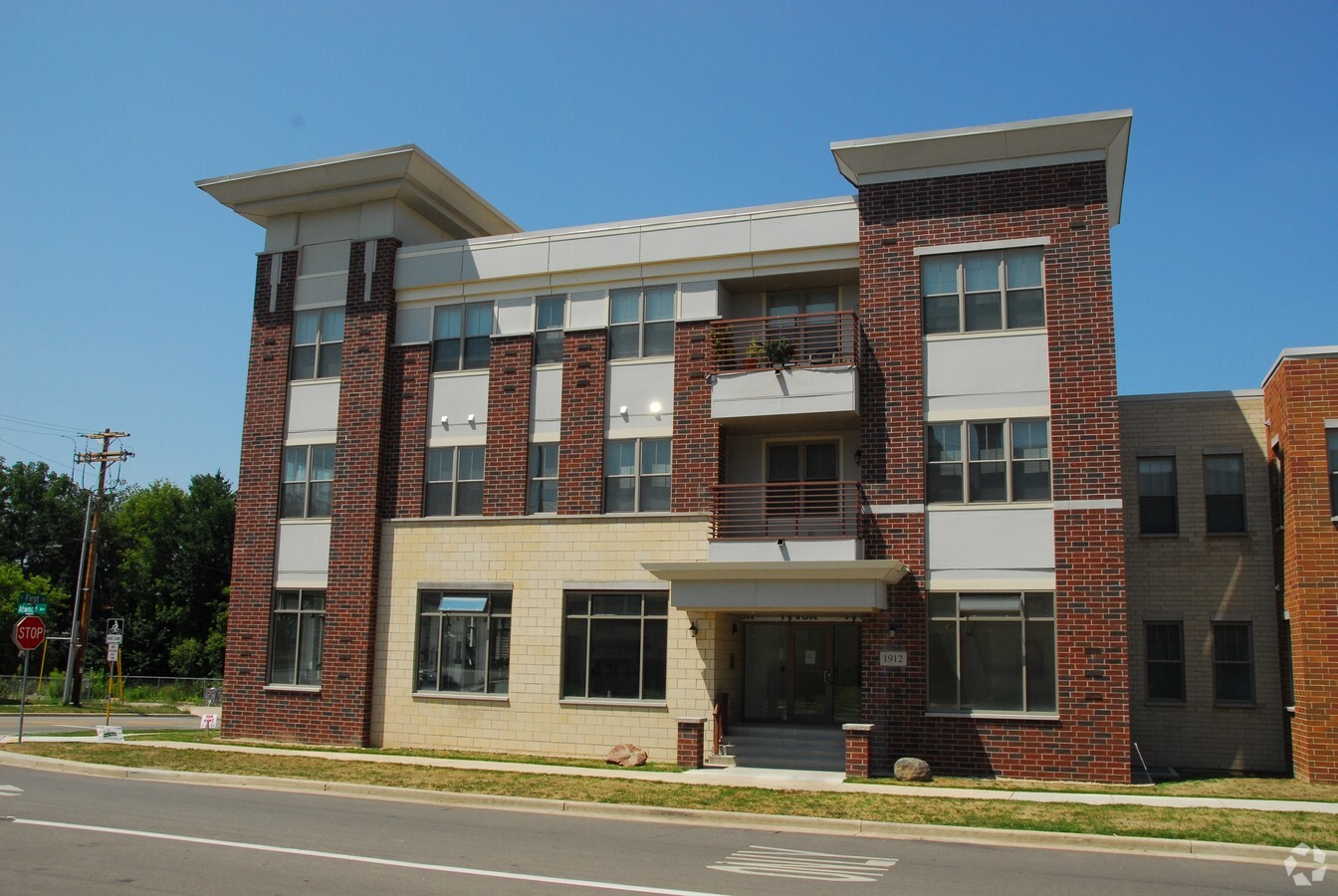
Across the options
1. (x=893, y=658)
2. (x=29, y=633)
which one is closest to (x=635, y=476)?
(x=893, y=658)

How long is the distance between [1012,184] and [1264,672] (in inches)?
412

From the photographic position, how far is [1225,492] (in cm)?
2220

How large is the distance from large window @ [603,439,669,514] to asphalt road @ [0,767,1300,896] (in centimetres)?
869

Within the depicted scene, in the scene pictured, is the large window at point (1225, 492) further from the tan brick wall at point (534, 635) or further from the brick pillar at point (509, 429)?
the brick pillar at point (509, 429)

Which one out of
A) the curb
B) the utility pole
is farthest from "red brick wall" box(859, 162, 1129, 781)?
the utility pole

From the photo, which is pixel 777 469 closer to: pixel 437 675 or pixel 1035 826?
pixel 437 675

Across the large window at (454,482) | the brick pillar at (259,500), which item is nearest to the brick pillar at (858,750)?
the large window at (454,482)

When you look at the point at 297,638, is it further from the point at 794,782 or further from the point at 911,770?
the point at 911,770

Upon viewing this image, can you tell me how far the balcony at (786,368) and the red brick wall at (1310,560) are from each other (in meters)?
7.76

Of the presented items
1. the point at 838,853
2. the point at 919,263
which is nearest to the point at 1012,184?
the point at 919,263

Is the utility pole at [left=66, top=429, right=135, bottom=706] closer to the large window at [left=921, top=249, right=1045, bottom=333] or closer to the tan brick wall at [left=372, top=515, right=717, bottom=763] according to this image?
the tan brick wall at [left=372, top=515, right=717, bottom=763]

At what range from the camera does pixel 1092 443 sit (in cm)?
Answer: 2011

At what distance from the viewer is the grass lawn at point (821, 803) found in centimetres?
1401

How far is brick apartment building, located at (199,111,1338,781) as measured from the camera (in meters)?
20.1
